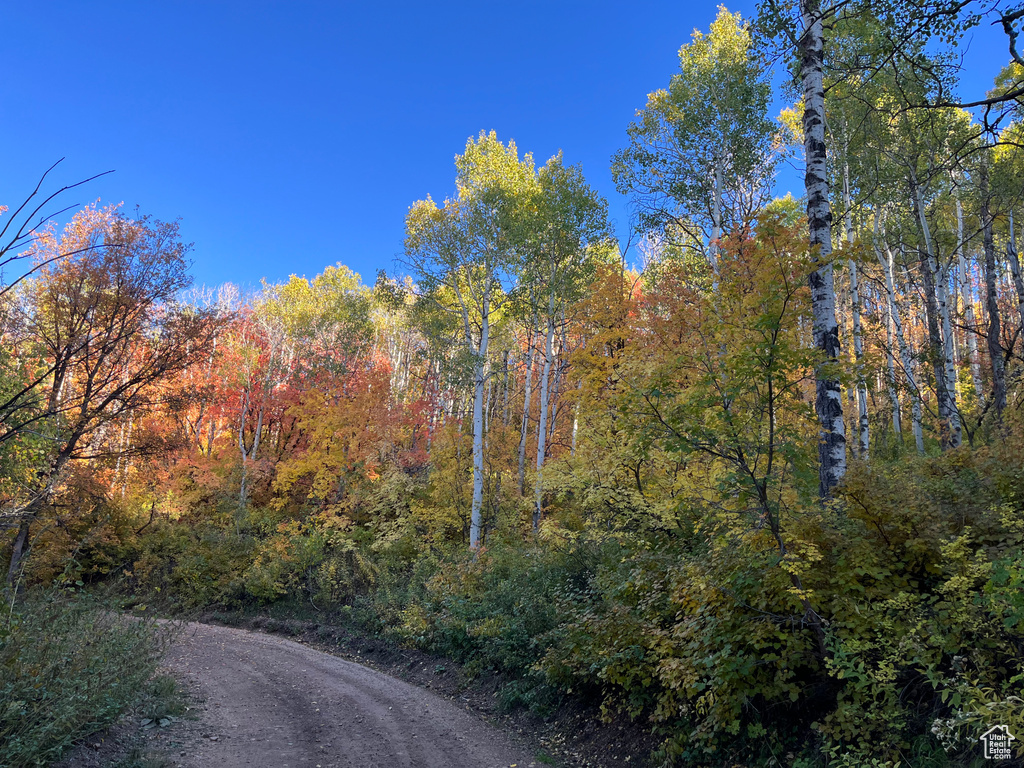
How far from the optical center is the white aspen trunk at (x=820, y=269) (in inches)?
227

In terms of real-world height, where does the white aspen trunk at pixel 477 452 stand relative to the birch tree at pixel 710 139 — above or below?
below

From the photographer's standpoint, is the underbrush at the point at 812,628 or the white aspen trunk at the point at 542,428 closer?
the underbrush at the point at 812,628

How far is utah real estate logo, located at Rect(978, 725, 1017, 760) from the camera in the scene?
2.99 meters

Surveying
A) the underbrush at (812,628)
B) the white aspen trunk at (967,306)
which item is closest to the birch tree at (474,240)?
the underbrush at (812,628)

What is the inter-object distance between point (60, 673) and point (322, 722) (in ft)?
11.2

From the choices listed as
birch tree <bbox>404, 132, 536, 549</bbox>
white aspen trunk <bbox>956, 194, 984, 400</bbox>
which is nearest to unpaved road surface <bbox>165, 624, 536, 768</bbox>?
birch tree <bbox>404, 132, 536, 549</bbox>

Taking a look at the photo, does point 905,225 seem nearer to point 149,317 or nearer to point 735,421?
point 735,421

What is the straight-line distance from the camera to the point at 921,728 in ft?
12.4

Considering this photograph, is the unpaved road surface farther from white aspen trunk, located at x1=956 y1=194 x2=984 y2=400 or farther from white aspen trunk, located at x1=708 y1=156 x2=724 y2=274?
white aspen trunk, located at x1=956 y1=194 x2=984 y2=400

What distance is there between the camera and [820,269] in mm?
5434

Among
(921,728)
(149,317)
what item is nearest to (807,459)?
(921,728)

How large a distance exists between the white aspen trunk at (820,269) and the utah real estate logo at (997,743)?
8.13ft

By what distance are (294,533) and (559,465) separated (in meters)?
9.95

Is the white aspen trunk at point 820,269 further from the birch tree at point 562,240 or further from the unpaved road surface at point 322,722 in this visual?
the birch tree at point 562,240
